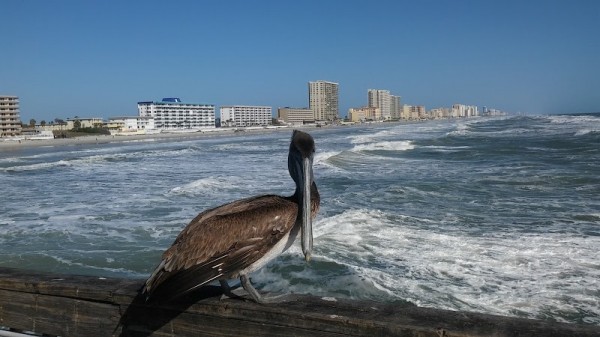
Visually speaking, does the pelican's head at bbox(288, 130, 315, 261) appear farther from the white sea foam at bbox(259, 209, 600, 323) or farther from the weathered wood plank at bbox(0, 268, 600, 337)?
the white sea foam at bbox(259, 209, 600, 323)

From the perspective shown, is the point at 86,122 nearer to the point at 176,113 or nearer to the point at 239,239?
the point at 176,113

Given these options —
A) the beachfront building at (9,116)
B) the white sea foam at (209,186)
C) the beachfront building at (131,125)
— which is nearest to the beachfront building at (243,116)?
the beachfront building at (131,125)

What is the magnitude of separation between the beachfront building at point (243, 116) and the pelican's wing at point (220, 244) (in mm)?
172574

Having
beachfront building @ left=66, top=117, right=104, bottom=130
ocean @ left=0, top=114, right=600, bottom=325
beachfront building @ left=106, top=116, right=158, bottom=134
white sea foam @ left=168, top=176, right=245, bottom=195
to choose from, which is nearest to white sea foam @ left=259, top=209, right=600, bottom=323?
ocean @ left=0, top=114, right=600, bottom=325

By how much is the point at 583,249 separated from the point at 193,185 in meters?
12.3

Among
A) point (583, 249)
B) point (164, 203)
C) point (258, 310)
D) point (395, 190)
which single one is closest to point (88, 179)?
point (164, 203)

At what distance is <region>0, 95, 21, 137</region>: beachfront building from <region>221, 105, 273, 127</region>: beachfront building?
3204 inches

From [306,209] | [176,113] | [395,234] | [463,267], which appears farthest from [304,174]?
[176,113]

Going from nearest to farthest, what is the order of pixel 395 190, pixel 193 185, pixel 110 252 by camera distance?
pixel 110 252 → pixel 395 190 → pixel 193 185

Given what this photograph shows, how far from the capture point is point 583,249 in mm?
7801

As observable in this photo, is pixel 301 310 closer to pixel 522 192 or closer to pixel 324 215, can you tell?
pixel 324 215

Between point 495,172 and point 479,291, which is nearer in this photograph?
point 479,291

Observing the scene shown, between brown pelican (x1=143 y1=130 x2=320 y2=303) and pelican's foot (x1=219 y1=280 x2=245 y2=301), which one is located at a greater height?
brown pelican (x1=143 y1=130 x2=320 y2=303)

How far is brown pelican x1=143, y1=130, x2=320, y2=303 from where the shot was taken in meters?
2.15
